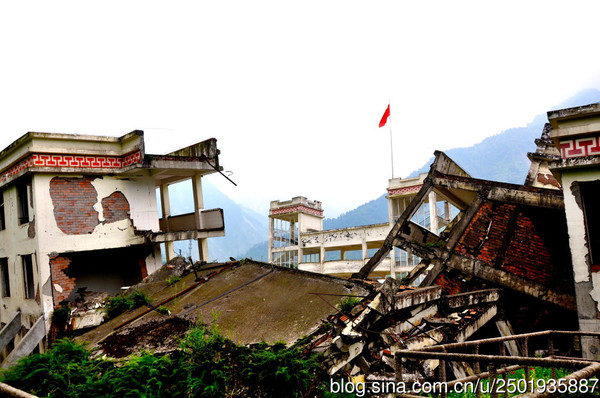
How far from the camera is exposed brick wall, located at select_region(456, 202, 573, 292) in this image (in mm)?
10273

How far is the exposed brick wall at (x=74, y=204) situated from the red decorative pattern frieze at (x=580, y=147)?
13447 mm

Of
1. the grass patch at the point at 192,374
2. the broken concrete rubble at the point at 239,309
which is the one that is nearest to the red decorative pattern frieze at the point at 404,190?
the broken concrete rubble at the point at 239,309

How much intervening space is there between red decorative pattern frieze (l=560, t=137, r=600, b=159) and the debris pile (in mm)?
3516

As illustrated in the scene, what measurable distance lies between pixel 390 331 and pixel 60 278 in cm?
1134

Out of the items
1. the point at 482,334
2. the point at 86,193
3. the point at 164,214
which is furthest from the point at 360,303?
the point at 164,214

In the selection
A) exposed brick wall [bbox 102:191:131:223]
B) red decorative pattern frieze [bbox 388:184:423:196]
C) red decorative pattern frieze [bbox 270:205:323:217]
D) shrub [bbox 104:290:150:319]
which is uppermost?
exposed brick wall [bbox 102:191:131:223]

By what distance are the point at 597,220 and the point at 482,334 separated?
3.93 meters

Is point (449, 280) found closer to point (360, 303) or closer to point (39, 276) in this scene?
point (360, 303)

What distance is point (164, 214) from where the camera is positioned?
62.2 feet

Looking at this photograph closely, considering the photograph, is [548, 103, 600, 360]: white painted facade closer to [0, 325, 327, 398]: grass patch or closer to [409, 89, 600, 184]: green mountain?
[0, 325, 327, 398]: grass patch

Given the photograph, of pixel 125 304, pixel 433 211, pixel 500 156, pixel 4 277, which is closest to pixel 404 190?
pixel 433 211

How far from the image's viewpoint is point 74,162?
14.9m

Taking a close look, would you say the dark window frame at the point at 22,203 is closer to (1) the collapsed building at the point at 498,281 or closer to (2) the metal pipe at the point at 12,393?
→ (1) the collapsed building at the point at 498,281

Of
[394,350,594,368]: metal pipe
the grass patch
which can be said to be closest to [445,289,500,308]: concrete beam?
the grass patch
